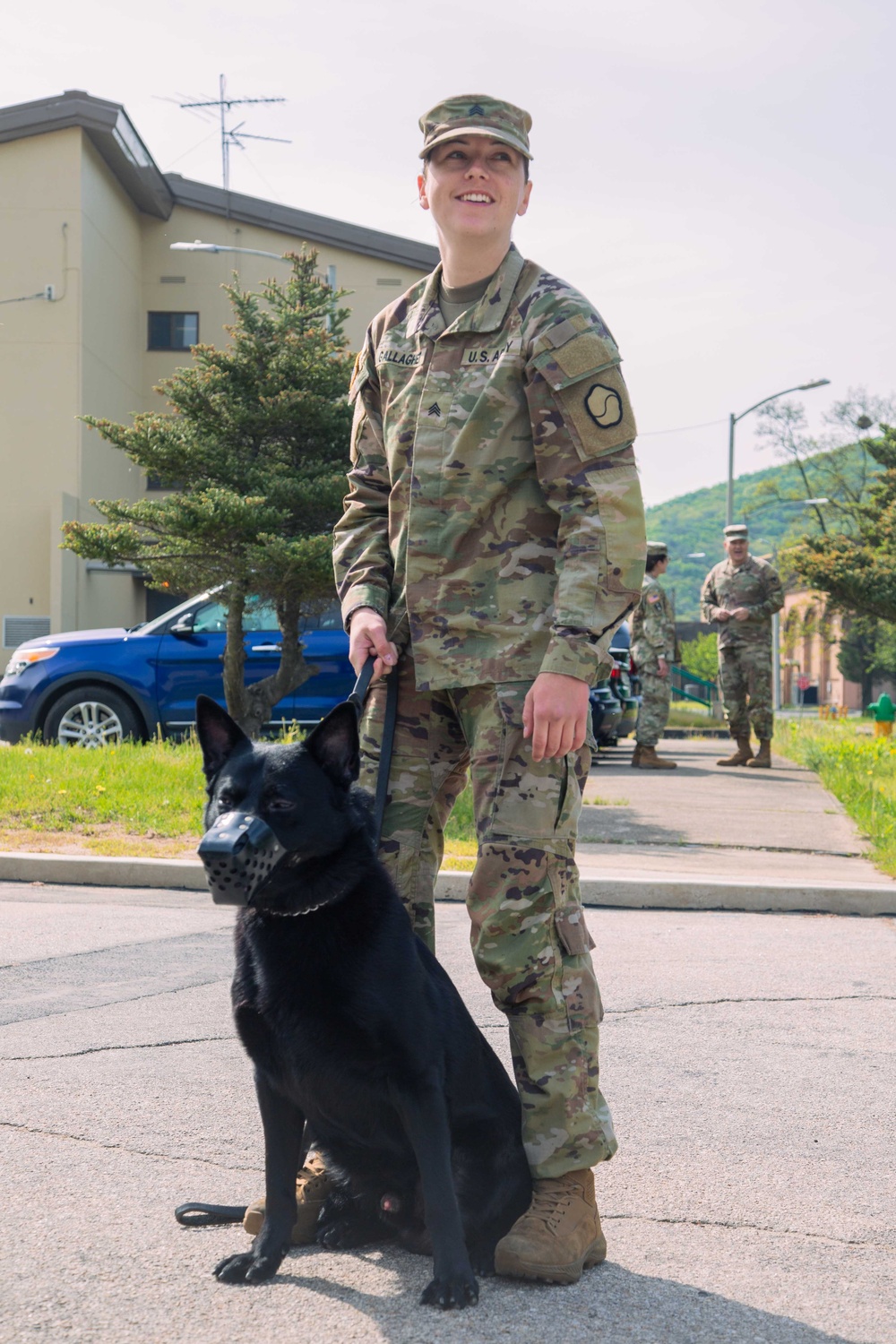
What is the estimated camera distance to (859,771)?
1208cm

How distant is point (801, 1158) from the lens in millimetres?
3146

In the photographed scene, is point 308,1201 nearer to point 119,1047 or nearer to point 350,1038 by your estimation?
point 350,1038

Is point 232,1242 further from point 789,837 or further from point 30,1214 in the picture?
point 789,837

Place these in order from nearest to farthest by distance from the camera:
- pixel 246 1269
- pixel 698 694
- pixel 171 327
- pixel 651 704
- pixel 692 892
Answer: pixel 246 1269 → pixel 692 892 → pixel 651 704 → pixel 171 327 → pixel 698 694

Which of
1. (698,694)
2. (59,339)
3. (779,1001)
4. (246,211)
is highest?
(246,211)

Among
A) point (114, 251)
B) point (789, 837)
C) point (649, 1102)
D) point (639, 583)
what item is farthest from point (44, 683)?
point (114, 251)

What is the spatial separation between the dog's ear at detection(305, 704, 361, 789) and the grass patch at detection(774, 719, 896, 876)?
17.9ft

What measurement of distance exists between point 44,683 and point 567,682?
9.55m

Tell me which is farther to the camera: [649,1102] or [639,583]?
[649,1102]

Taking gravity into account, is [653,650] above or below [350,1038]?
above

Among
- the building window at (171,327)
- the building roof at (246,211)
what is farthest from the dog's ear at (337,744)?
the building window at (171,327)

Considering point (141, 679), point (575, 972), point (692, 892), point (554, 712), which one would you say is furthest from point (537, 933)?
point (141, 679)

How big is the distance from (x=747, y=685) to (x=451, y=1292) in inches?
477

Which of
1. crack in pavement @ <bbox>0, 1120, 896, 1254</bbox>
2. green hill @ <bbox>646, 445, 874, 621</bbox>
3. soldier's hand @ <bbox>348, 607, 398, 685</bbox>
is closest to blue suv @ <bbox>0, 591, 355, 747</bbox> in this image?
crack in pavement @ <bbox>0, 1120, 896, 1254</bbox>
